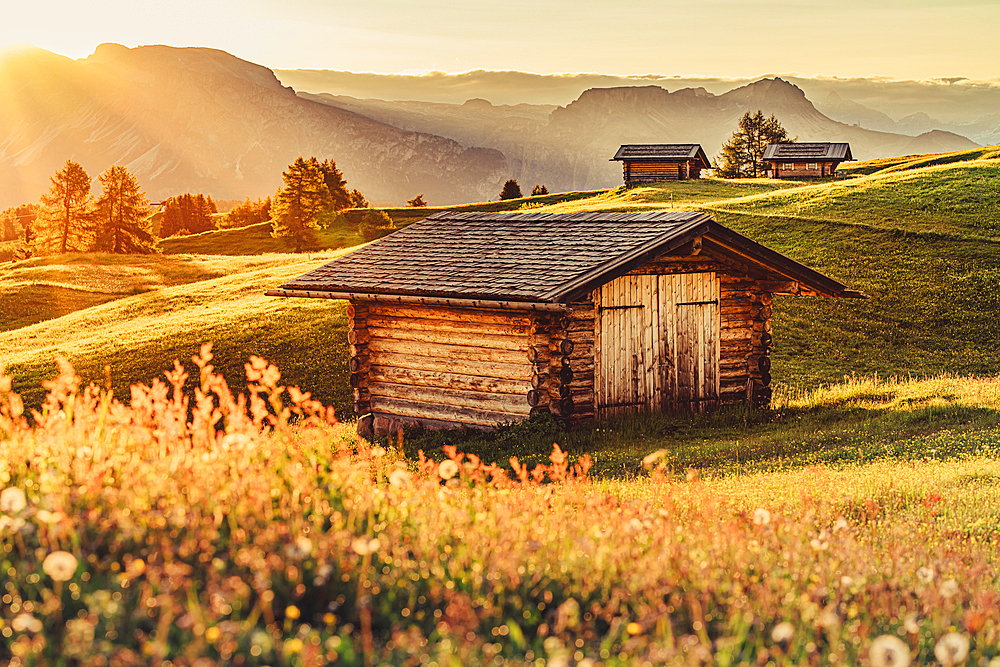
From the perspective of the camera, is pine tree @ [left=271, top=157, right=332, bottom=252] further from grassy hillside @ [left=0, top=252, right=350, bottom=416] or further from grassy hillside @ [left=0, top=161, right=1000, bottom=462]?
grassy hillside @ [left=0, top=252, right=350, bottom=416]

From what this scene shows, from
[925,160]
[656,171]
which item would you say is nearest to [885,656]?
[656,171]

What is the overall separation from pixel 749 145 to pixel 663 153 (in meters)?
35.3

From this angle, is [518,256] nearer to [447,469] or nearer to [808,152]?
[447,469]

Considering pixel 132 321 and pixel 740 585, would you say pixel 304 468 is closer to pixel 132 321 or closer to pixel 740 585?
pixel 740 585

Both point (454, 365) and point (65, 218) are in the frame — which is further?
point (65, 218)

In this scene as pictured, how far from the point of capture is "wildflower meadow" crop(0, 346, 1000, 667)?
3.86 metres

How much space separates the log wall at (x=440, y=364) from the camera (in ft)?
48.5

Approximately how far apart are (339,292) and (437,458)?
14.2 feet

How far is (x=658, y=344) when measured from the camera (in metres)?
15.9

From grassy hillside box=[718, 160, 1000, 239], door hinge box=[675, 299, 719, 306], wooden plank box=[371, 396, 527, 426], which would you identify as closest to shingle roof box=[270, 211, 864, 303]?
door hinge box=[675, 299, 719, 306]

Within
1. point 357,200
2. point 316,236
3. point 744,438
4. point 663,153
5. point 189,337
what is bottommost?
point 744,438

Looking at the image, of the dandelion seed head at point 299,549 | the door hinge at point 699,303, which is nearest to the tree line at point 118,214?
the door hinge at point 699,303

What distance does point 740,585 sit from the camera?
192 inches

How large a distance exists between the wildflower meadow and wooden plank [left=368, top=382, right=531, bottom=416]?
8224mm
